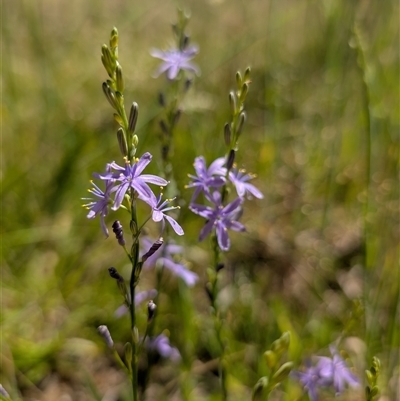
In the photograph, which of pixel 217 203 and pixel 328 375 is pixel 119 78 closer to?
pixel 217 203

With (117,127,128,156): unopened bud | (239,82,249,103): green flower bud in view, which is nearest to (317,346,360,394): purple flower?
(239,82,249,103): green flower bud

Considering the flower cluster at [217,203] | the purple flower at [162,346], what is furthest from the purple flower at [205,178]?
the purple flower at [162,346]

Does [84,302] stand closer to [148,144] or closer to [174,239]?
[174,239]

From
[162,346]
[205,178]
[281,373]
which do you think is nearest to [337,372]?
[281,373]

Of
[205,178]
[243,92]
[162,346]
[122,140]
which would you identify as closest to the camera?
[122,140]

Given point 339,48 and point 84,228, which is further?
point 339,48

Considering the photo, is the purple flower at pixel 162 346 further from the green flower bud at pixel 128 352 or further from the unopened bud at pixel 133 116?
the unopened bud at pixel 133 116

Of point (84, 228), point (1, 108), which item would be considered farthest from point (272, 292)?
point (1, 108)
